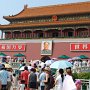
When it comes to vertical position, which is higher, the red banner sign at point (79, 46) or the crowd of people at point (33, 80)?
the red banner sign at point (79, 46)

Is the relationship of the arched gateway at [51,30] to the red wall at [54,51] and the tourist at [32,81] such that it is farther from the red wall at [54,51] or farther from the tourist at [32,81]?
the tourist at [32,81]

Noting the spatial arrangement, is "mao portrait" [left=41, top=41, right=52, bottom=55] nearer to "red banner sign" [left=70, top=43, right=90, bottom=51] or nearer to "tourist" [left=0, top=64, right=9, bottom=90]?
"red banner sign" [left=70, top=43, right=90, bottom=51]

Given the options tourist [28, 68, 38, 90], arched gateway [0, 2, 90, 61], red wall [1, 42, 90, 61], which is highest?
arched gateway [0, 2, 90, 61]

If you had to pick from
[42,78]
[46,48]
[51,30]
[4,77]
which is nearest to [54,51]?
[46,48]

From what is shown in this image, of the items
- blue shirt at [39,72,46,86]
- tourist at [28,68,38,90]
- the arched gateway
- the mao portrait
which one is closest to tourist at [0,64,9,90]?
tourist at [28,68,38,90]

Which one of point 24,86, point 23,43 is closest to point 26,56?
point 23,43

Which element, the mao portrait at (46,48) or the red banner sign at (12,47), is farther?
the red banner sign at (12,47)

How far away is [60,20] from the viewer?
39.1 m

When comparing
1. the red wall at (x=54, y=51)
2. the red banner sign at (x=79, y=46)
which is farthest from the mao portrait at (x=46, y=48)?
the red banner sign at (x=79, y=46)

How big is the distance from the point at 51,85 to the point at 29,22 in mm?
29129

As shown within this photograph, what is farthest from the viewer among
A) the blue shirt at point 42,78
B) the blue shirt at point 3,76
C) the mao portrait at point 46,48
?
the mao portrait at point 46,48

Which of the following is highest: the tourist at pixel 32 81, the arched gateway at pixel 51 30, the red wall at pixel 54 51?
the arched gateway at pixel 51 30

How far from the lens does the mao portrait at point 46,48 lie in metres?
35.0

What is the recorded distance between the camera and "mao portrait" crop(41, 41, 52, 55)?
35031 millimetres
